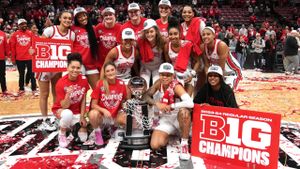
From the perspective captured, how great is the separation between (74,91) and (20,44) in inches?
177

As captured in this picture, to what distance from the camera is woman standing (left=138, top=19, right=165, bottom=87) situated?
170 inches

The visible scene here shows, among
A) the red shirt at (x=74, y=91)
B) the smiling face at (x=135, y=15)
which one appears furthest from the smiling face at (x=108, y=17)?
the red shirt at (x=74, y=91)

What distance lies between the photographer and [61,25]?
4742 mm

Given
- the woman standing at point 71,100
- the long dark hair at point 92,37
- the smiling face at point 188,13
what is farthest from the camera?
the long dark hair at point 92,37

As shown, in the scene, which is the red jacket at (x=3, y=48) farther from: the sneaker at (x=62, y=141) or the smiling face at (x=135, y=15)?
the sneaker at (x=62, y=141)

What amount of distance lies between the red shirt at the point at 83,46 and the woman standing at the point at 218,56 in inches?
62.1

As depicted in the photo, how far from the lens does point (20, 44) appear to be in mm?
8102

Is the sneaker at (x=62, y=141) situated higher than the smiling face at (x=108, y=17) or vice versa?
the smiling face at (x=108, y=17)

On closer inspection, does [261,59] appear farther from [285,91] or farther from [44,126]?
[44,126]

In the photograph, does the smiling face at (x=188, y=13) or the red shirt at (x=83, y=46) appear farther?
the red shirt at (x=83, y=46)

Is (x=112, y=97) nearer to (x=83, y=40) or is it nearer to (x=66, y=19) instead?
(x=83, y=40)

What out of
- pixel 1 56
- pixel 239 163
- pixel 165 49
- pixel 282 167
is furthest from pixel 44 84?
pixel 1 56

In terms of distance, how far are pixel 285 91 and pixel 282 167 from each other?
16.6 ft

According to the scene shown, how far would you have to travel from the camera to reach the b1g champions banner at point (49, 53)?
4.67 metres
